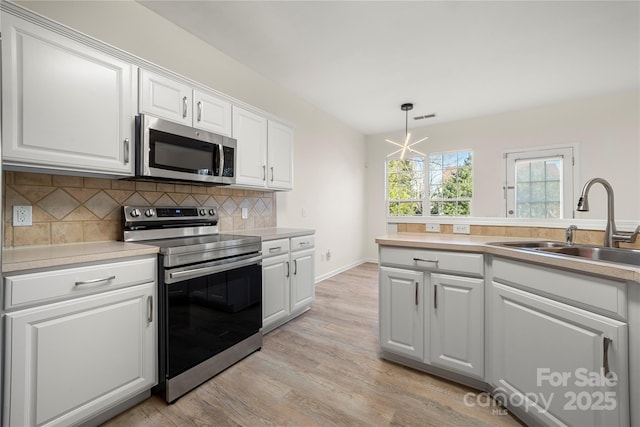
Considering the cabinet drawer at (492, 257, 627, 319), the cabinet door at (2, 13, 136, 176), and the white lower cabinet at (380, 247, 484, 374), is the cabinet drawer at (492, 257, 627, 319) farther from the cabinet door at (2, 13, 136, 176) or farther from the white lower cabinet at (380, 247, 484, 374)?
the cabinet door at (2, 13, 136, 176)

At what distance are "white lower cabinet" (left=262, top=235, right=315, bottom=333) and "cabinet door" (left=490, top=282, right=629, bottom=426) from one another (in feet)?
5.45

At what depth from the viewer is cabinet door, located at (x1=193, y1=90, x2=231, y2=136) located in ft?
6.96

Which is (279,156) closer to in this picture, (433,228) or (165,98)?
(165,98)

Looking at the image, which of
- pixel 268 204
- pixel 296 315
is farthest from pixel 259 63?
pixel 296 315

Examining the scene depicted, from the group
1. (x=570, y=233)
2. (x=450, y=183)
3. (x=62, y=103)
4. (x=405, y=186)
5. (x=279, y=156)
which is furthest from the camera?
(x=405, y=186)

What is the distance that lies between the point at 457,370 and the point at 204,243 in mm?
1779

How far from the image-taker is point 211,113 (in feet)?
7.30

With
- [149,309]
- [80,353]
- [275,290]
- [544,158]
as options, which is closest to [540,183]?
[544,158]

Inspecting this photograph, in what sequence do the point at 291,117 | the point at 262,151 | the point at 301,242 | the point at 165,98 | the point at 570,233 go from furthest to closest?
the point at 291,117 → the point at 301,242 → the point at 262,151 → the point at 165,98 → the point at 570,233

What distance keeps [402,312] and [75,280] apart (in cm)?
187

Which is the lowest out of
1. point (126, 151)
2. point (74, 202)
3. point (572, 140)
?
point (74, 202)

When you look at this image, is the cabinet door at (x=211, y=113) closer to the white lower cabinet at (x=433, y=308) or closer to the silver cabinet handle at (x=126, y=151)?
the silver cabinet handle at (x=126, y=151)

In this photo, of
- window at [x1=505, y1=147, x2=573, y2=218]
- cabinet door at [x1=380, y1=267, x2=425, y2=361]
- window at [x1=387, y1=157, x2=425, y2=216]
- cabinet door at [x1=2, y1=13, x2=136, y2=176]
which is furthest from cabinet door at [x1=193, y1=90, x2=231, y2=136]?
window at [x1=505, y1=147, x2=573, y2=218]

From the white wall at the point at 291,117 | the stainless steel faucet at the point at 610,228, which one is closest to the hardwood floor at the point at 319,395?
the stainless steel faucet at the point at 610,228
